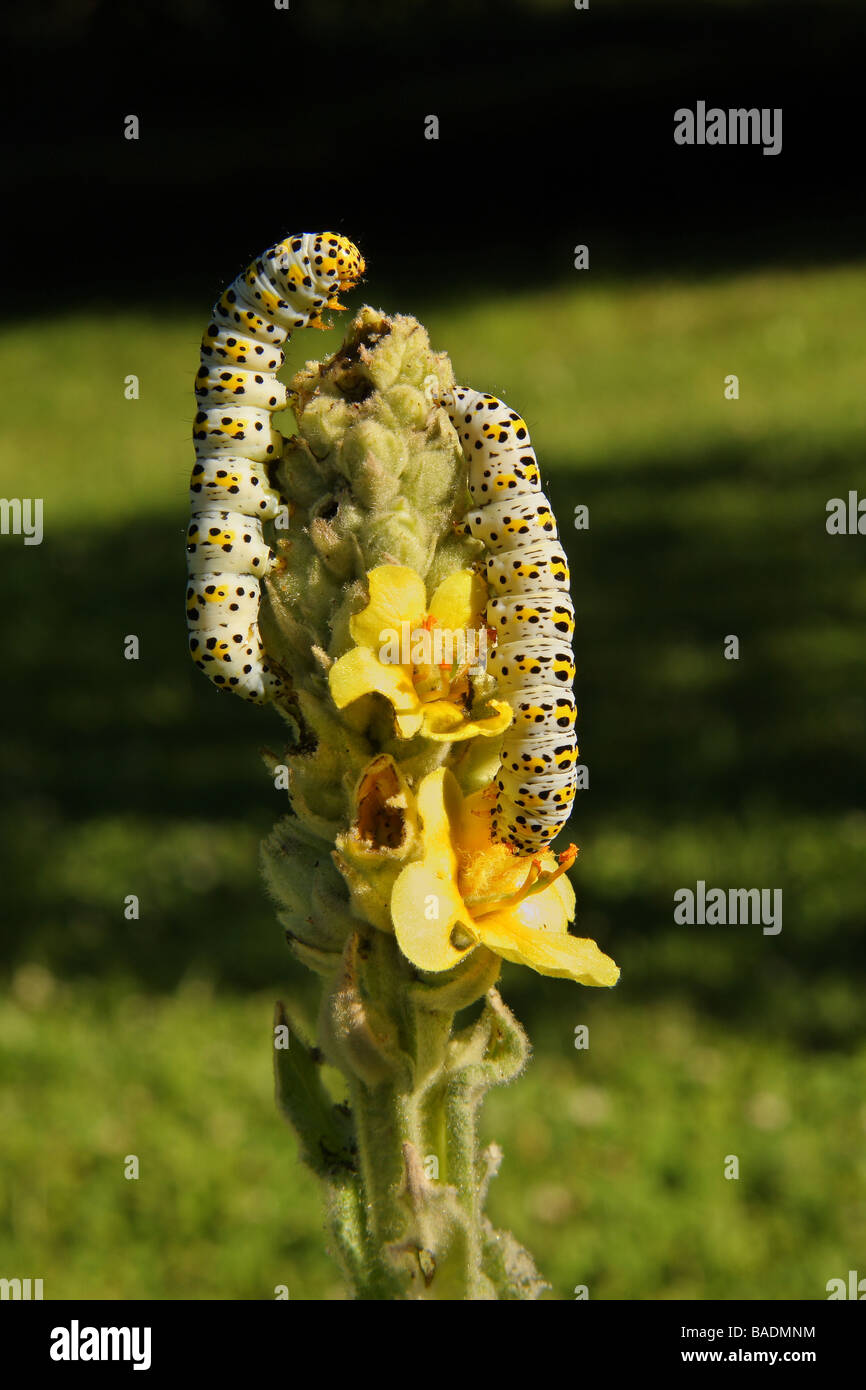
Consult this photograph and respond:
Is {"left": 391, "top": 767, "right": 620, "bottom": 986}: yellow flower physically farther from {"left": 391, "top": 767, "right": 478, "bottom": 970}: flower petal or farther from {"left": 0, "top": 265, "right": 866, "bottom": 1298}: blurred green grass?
{"left": 0, "top": 265, "right": 866, "bottom": 1298}: blurred green grass

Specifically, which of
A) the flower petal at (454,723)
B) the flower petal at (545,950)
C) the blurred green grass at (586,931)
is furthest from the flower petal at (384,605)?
the blurred green grass at (586,931)

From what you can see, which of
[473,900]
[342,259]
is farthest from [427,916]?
[342,259]

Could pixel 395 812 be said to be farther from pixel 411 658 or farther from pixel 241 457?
pixel 241 457

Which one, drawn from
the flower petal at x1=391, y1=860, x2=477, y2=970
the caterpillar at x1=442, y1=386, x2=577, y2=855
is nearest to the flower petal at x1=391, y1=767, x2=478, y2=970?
the flower petal at x1=391, y1=860, x2=477, y2=970

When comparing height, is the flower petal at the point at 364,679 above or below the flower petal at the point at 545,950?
above

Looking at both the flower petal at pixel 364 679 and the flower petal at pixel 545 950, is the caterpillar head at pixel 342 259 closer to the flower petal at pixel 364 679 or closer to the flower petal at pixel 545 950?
the flower petal at pixel 364 679

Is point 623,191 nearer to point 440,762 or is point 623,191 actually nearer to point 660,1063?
point 660,1063
